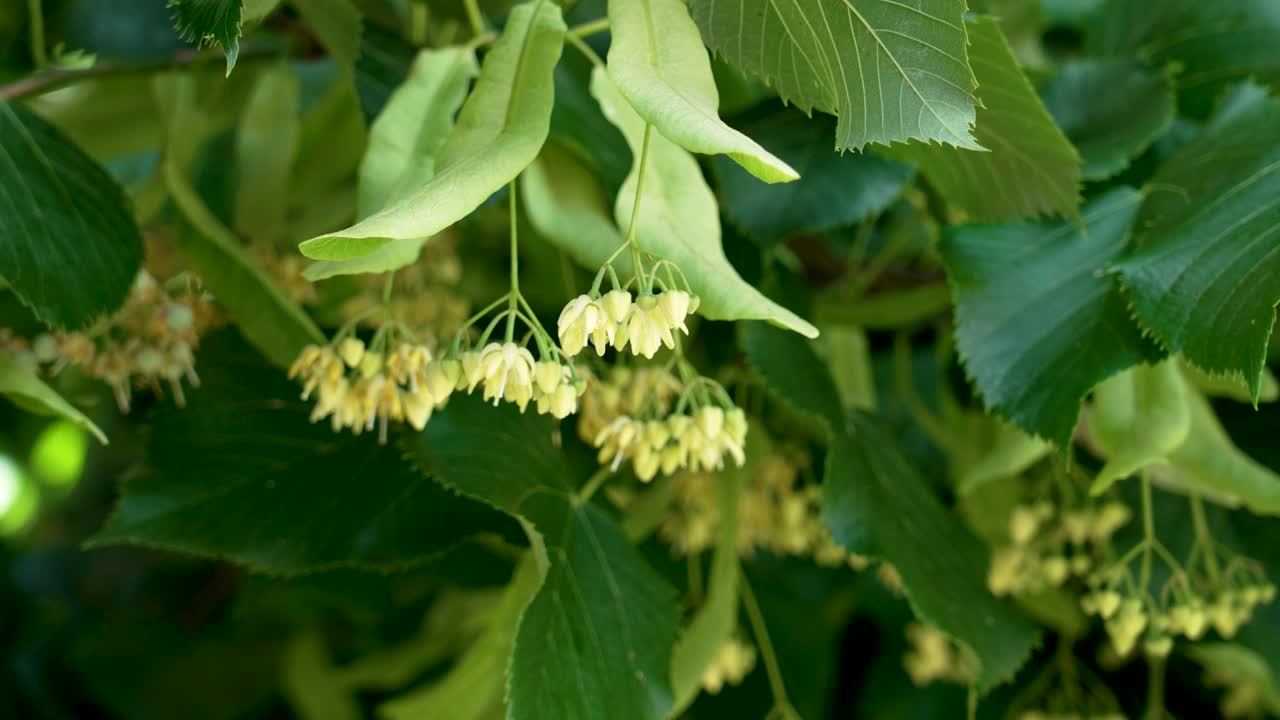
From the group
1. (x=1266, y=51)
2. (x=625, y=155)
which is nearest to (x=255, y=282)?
(x=625, y=155)

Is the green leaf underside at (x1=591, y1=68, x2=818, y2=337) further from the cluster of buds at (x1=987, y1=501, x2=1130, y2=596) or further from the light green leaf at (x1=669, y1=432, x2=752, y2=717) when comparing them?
the cluster of buds at (x1=987, y1=501, x2=1130, y2=596)

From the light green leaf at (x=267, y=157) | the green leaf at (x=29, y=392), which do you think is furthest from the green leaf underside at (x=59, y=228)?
the light green leaf at (x=267, y=157)

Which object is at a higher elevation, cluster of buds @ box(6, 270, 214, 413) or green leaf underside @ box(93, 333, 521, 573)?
cluster of buds @ box(6, 270, 214, 413)

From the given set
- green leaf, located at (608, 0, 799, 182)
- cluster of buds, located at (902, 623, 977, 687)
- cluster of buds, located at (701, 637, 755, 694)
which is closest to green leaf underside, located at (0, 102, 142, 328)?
green leaf, located at (608, 0, 799, 182)

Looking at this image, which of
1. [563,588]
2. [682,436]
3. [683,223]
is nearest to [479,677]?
[563,588]

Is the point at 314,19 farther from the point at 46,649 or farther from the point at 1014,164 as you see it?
the point at 46,649

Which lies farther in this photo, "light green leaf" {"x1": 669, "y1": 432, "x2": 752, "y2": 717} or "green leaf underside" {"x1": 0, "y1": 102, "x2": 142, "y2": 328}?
"light green leaf" {"x1": 669, "y1": 432, "x2": 752, "y2": 717}
